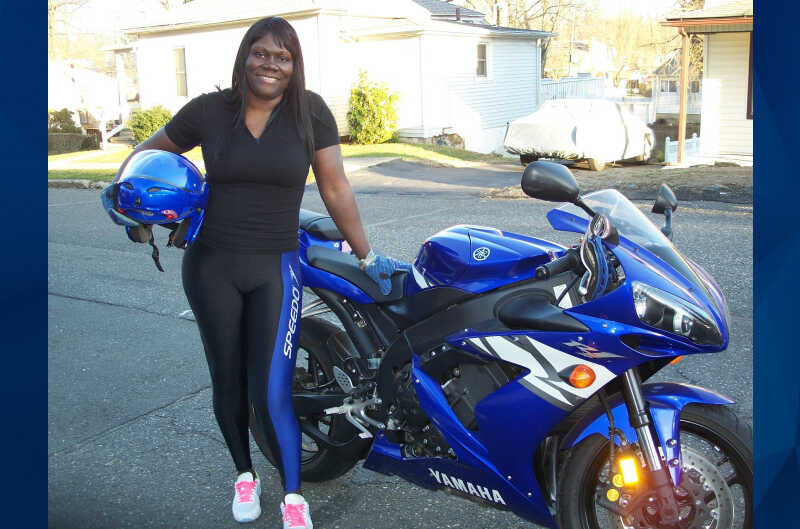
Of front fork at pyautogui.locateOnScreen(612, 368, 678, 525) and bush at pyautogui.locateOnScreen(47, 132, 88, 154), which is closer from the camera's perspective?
front fork at pyautogui.locateOnScreen(612, 368, 678, 525)

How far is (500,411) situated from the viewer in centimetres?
279

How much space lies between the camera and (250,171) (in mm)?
3098

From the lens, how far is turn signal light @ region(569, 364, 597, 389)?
2600mm

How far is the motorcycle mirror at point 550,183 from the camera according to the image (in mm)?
2521

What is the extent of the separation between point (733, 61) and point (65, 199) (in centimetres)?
1518

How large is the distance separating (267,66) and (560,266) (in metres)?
1.37

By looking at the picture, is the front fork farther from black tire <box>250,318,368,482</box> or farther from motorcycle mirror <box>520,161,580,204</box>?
black tire <box>250,318,368,482</box>

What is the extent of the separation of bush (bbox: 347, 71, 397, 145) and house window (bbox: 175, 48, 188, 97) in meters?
6.65

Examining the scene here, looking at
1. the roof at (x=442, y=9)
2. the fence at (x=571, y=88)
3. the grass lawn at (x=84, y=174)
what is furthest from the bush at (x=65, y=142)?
the fence at (x=571, y=88)

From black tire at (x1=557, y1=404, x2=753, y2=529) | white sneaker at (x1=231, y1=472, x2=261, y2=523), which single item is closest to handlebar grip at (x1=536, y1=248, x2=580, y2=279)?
black tire at (x1=557, y1=404, x2=753, y2=529)

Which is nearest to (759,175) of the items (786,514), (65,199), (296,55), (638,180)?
(786,514)

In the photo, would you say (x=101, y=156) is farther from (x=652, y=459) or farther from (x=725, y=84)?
(x=652, y=459)

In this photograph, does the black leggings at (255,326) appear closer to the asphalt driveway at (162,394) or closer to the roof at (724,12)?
the asphalt driveway at (162,394)

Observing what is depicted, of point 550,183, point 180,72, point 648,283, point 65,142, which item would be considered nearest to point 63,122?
point 65,142
